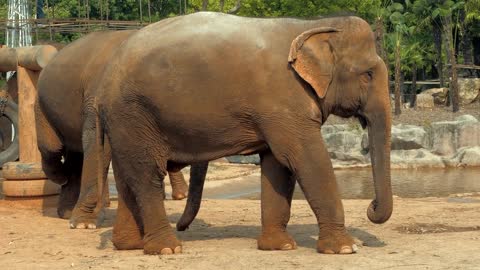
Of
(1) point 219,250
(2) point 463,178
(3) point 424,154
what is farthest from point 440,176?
(1) point 219,250

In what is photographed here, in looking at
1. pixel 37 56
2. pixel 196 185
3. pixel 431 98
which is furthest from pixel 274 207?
pixel 431 98

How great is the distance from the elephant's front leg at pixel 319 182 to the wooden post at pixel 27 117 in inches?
217

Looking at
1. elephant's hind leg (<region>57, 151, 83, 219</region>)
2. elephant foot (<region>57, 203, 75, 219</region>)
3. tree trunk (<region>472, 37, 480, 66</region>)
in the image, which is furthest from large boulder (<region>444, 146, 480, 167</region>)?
tree trunk (<region>472, 37, 480, 66</region>)

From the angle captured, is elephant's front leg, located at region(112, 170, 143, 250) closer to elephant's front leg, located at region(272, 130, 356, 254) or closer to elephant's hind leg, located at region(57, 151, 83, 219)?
elephant's front leg, located at region(272, 130, 356, 254)

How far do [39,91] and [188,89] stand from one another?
12.1 feet

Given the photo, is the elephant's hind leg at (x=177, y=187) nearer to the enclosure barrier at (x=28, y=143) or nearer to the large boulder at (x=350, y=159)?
the enclosure barrier at (x=28, y=143)

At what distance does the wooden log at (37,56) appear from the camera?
11352 millimetres

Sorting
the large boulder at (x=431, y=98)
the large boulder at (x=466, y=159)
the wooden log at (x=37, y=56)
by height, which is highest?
the wooden log at (x=37, y=56)

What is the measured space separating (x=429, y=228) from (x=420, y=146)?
14.0m

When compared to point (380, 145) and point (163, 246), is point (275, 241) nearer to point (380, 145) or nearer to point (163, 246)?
point (163, 246)

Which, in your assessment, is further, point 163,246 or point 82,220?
point 82,220

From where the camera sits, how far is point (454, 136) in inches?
901

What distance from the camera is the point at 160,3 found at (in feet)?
150

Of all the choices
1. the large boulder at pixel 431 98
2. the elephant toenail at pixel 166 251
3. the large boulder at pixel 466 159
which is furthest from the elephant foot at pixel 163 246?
the large boulder at pixel 431 98
